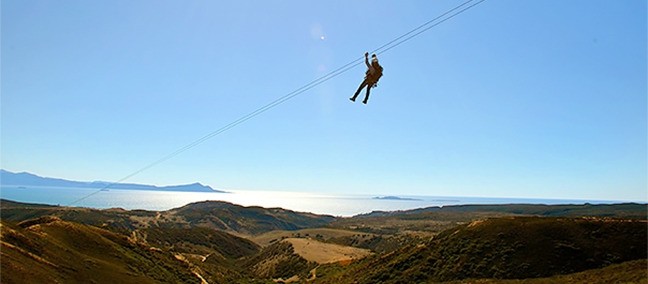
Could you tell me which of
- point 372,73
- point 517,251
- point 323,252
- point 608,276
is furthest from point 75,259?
point 323,252

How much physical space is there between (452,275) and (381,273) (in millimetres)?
7152

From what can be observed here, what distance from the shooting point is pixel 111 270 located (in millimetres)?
25703

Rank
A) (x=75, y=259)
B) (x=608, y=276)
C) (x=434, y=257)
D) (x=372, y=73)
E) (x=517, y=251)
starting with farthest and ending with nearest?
(x=434, y=257) → (x=517, y=251) → (x=75, y=259) → (x=608, y=276) → (x=372, y=73)

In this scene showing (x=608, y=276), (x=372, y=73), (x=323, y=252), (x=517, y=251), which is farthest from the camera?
(x=323, y=252)

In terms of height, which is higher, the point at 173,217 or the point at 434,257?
the point at 434,257

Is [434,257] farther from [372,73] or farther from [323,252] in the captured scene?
[323,252]

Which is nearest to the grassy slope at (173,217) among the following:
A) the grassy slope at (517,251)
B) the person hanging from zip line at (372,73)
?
the grassy slope at (517,251)

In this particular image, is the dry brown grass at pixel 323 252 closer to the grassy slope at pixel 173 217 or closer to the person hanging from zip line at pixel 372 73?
the person hanging from zip line at pixel 372 73

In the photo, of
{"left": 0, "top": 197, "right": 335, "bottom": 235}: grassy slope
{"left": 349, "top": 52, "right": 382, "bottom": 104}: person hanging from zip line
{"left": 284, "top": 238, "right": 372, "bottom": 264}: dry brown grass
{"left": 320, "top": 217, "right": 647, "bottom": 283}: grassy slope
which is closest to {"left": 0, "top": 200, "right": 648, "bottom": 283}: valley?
{"left": 320, "top": 217, "right": 647, "bottom": 283}: grassy slope

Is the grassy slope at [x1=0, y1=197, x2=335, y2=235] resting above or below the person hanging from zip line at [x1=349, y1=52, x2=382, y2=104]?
below

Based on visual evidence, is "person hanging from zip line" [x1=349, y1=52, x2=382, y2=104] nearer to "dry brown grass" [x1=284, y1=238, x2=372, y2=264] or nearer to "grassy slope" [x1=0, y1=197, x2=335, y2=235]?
"dry brown grass" [x1=284, y1=238, x2=372, y2=264]

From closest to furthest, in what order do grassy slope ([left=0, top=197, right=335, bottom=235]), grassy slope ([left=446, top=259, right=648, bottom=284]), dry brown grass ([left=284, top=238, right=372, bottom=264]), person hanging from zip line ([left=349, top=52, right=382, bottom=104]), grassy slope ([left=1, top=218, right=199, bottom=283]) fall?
1. person hanging from zip line ([left=349, top=52, right=382, bottom=104])
2. grassy slope ([left=1, top=218, right=199, bottom=283])
3. grassy slope ([left=446, top=259, right=648, bottom=284])
4. dry brown grass ([left=284, top=238, right=372, bottom=264])
5. grassy slope ([left=0, top=197, right=335, bottom=235])

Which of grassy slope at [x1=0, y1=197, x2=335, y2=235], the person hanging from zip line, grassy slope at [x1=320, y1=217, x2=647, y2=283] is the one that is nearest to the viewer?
the person hanging from zip line

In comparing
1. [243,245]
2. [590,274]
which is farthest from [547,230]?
[243,245]
